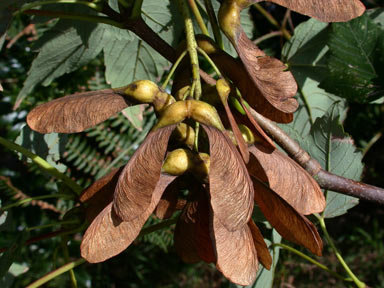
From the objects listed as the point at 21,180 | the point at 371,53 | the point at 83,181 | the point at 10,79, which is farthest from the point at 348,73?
the point at 21,180

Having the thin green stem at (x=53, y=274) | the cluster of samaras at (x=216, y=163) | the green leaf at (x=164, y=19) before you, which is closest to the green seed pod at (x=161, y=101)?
the cluster of samaras at (x=216, y=163)

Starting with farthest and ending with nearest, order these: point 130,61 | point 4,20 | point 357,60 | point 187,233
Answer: point 130,61 → point 357,60 → point 4,20 → point 187,233


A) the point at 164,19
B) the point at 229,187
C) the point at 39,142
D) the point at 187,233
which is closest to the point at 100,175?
the point at 39,142

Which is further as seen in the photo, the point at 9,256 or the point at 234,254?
the point at 9,256

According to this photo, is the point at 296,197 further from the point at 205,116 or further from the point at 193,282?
the point at 193,282

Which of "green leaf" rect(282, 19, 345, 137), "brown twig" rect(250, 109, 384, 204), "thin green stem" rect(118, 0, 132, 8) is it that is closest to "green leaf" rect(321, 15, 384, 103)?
"green leaf" rect(282, 19, 345, 137)

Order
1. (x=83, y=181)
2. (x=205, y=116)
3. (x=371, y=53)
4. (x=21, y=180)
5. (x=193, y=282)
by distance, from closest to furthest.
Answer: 1. (x=205, y=116)
2. (x=371, y=53)
3. (x=83, y=181)
4. (x=21, y=180)
5. (x=193, y=282)

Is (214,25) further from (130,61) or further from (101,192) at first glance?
(130,61)
